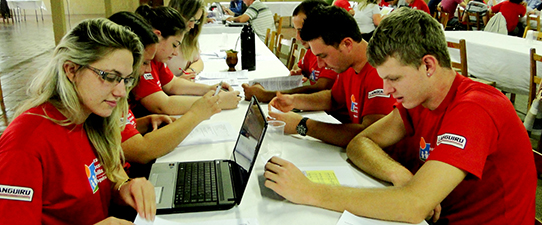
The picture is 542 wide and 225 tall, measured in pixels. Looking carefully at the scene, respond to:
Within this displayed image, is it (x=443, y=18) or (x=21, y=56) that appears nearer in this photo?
(x=21, y=56)

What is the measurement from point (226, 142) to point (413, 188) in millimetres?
787

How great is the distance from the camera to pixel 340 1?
5.55m

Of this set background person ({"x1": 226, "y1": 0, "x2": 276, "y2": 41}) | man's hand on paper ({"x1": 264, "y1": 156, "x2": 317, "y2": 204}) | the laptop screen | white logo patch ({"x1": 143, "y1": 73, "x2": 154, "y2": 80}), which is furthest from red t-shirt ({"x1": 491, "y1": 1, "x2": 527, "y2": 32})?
man's hand on paper ({"x1": 264, "y1": 156, "x2": 317, "y2": 204})

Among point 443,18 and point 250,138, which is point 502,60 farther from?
point 443,18

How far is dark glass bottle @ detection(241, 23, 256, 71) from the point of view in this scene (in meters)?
2.89

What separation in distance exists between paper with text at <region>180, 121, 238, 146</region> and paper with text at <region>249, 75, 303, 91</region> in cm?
67

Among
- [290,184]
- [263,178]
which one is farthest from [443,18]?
[290,184]

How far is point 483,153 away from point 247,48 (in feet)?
7.01

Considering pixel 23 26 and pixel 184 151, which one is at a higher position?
pixel 184 151

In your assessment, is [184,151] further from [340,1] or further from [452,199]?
[340,1]

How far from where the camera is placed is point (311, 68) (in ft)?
9.53

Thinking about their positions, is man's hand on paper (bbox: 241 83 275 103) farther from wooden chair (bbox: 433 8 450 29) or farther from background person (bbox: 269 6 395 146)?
wooden chair (bbox: 433 8 450 29)

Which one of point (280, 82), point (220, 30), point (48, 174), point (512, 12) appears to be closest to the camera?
point (48, 174)

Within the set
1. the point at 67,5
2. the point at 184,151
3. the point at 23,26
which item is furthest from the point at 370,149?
the point at 23,26
